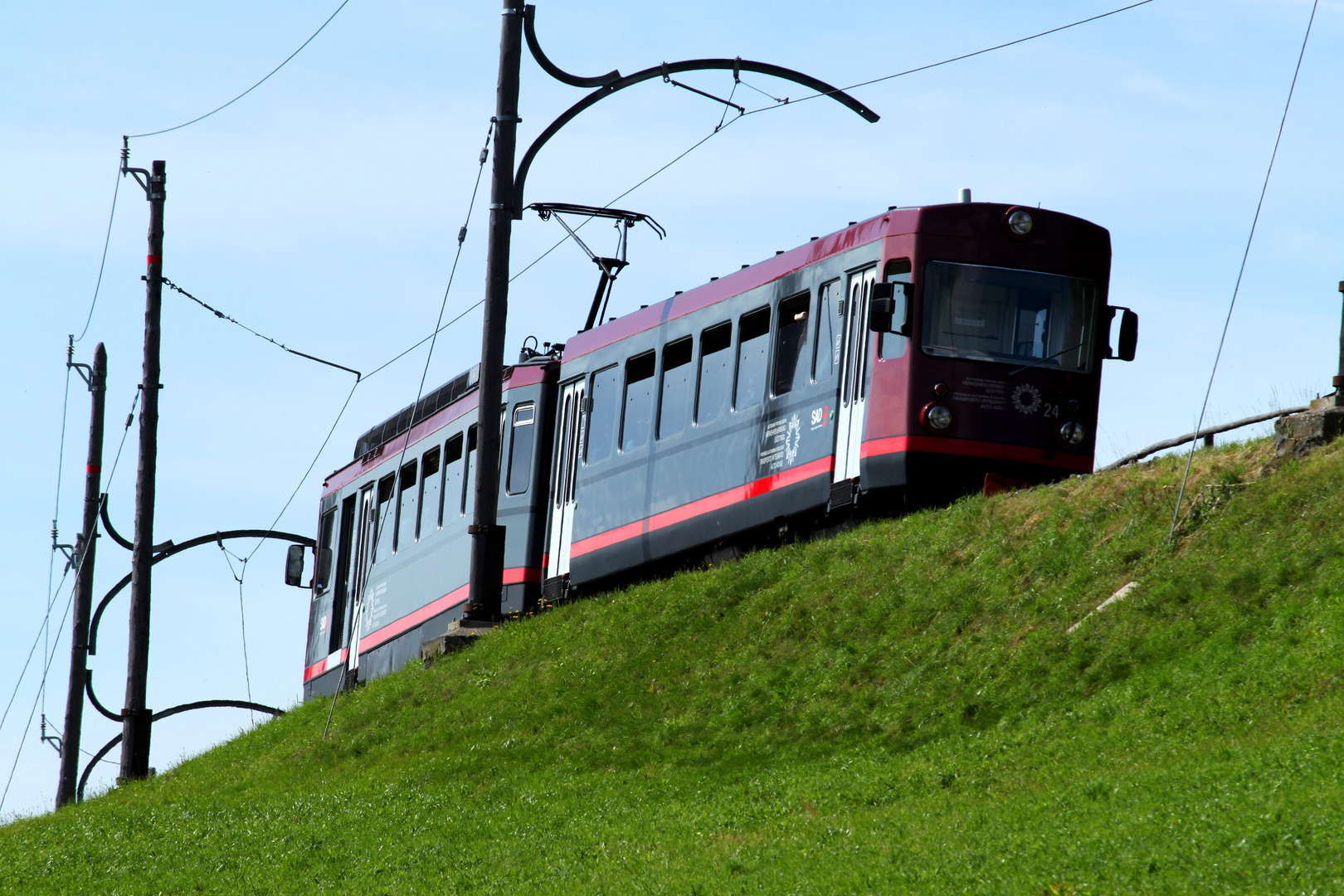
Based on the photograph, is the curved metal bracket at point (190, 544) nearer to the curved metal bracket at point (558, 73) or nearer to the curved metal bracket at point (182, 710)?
the curved metal bracket at point (182, 710)

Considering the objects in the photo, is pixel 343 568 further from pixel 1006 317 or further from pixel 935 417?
pixel 1006 317

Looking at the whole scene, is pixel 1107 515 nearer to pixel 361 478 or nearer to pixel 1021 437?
pixel 1021 437

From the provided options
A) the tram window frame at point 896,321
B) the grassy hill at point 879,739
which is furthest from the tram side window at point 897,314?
the grassy hill at point 879,739

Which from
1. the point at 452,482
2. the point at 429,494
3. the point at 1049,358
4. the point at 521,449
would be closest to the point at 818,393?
the point at 1049,358

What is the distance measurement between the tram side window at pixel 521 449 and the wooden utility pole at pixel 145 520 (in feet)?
17.0

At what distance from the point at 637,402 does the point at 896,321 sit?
435 centimetres

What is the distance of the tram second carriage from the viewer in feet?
55.7

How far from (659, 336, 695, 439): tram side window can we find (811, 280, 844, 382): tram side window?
84.9 inches

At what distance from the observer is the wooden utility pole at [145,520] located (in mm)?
23203

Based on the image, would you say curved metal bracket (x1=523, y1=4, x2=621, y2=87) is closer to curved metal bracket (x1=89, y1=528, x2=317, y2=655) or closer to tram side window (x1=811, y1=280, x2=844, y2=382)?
tram side window (x1=811, y1=280, x2=844, y2=382)

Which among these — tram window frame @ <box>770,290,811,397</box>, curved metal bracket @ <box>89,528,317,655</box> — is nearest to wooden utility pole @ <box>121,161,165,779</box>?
curved metal bracket @ <box>89,528,317,655</box>

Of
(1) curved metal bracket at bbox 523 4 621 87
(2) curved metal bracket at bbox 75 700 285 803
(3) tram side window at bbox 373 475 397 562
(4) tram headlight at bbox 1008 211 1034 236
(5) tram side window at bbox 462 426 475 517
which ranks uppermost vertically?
(1) curved metal bracket at bbox 523 4 621 87

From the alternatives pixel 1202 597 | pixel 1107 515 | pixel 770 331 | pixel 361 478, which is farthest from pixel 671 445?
pixel 361 478

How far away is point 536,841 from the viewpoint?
12.0 metres
